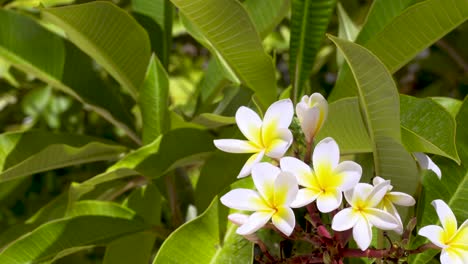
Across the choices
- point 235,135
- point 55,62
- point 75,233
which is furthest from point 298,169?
point 55,62

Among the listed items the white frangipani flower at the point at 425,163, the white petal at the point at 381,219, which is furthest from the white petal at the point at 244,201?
the white frangipani flower at the point at 425,163

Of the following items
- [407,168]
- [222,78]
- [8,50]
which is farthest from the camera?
[222,78]

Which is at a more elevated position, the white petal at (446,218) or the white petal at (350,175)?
the white petal at (350,175)

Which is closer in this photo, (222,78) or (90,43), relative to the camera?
(90,43)

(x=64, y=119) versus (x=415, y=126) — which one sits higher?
(x=415, y=126)

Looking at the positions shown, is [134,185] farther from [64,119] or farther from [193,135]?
[64,119]

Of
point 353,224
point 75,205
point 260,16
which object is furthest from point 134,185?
point 353,224

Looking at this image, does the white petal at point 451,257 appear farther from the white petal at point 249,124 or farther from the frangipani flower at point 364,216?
the white petal at point 249,124

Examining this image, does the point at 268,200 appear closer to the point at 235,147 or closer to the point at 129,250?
the point at 235,147
